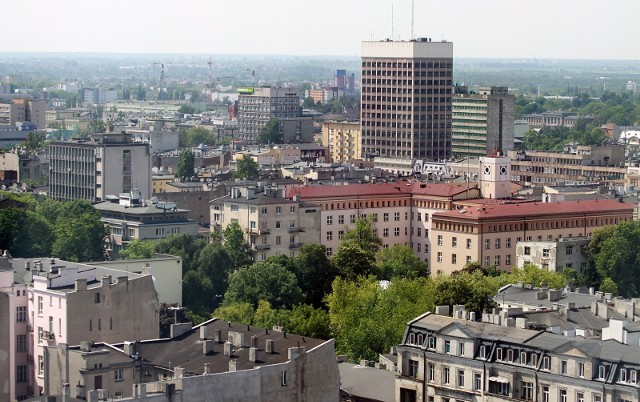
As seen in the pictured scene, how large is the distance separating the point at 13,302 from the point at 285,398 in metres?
17.3

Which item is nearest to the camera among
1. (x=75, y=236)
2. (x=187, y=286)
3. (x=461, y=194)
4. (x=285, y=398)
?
(x=285, y=398)

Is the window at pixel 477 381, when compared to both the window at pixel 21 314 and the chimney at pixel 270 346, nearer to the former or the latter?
the chimney at pixel 270 346

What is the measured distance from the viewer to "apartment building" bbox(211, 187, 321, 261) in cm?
10819

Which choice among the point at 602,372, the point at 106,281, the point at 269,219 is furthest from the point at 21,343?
the point at 269,219

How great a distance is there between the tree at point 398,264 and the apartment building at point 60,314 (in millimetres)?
30301

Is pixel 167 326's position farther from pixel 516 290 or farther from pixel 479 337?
pixel 479 337

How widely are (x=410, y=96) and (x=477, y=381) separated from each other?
116889mm

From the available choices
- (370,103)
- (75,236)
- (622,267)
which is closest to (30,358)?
(75,236)

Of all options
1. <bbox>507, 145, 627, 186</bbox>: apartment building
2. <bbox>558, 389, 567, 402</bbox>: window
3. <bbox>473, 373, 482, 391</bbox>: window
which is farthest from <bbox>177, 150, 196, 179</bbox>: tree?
<bbox>558, 389, 567, 402</bbox>: window

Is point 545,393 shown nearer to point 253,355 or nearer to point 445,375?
point 445,375

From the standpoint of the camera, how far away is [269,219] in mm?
108438

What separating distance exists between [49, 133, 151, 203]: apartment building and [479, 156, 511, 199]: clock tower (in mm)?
23673

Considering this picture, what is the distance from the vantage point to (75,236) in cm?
10356

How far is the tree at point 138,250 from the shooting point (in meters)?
97.5
